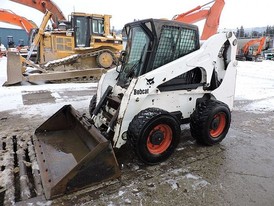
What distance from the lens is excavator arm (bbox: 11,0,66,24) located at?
41.3ft

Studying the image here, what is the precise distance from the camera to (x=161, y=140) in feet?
11.0

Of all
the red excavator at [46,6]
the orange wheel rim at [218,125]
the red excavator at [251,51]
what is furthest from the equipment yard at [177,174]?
the red excavator at [251,51]

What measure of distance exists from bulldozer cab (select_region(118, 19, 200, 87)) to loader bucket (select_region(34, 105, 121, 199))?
1.04 m

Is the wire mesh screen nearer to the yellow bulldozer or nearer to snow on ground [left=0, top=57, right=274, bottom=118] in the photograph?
snow on ground [left=0, top=57, right=274, bottom=118]

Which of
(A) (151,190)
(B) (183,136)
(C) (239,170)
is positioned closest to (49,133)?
(A) (151,190)

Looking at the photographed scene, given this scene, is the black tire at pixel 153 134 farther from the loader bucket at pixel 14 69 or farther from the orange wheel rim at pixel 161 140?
the loader bucket at pixel 14 69

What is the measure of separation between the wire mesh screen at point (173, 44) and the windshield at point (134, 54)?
0.23 metres

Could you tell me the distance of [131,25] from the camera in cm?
393

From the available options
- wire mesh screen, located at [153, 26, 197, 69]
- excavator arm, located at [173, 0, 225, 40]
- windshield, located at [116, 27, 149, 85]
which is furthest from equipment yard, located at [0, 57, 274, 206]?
excavator arm, located at [173, 0, 225, 40]

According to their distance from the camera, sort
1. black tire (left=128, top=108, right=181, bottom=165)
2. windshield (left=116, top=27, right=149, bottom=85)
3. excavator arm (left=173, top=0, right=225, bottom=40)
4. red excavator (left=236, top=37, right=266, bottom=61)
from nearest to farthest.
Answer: black tire (left=128, top=108, right=181, bottom=165) < windshield (left=116, top=27, right=149, bottom=85) < excavator arm (left=173, top=0, right=225, bottom=40) < red excavator (left=236, top=37, right=266, bottom=61)

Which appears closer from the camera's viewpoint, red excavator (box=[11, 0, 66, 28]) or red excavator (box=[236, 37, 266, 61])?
red excavator (box=[11, 0, 66, 28])

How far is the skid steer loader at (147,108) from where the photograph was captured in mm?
2912

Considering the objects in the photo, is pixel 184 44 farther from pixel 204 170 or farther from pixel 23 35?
pixel 23 35

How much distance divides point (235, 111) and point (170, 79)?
11.3ft
